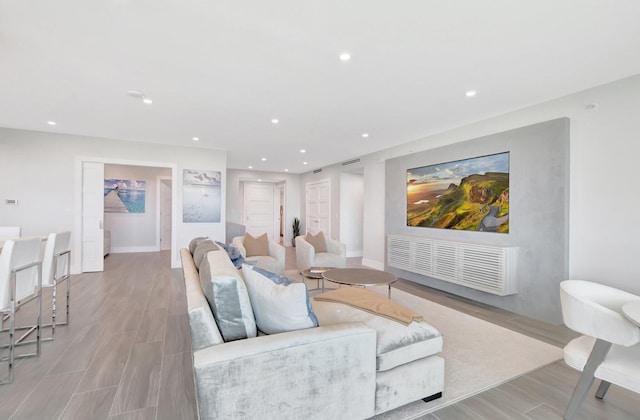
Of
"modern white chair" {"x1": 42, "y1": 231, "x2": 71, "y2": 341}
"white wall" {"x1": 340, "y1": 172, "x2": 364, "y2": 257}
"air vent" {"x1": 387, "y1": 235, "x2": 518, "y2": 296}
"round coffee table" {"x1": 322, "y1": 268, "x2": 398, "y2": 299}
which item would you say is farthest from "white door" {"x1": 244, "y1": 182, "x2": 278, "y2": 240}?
"modern white chair" {"x1": 42, "y1": 231, "x2": 71, "y2": 341}

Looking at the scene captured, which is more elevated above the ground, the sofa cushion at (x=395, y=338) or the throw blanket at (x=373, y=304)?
the throw blanket at (x=373, y=304)

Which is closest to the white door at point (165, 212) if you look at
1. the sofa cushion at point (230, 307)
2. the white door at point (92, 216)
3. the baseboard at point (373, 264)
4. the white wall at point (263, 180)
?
the white wall at point (263, 180)

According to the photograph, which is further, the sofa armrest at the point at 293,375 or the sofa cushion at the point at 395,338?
the sofa cushion at the point at 395,338

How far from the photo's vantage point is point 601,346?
1652 mm

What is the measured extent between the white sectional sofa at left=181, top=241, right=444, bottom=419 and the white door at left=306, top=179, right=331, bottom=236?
6.37 m

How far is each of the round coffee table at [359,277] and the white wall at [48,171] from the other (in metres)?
4.58

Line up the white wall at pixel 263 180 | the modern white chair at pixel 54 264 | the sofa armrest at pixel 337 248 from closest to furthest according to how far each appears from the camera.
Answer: the modern white chair at pixel 54 264, the sofa armrest at pixel 337 248, the white wall at pixel 263 180

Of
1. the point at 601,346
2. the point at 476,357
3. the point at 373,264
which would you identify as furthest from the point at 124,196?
the point at 601,346

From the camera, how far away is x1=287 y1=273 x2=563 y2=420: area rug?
6.24ft

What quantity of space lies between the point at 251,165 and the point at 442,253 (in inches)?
232

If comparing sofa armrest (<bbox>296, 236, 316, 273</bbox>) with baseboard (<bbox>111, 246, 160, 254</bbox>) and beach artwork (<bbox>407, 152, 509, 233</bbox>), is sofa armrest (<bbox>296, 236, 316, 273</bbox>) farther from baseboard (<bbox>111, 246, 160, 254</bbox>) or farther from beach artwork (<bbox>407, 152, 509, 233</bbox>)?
baseboard (<bbox>111, 246, 160, 254</bbox>)

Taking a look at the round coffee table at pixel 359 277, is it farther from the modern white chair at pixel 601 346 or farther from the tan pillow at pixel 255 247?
the modern white chair at pixel 601 346

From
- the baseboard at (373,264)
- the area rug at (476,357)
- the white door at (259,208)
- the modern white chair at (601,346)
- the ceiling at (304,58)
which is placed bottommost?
the area rug at (476,357)

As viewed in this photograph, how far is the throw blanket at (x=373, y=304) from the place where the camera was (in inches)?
78.8
